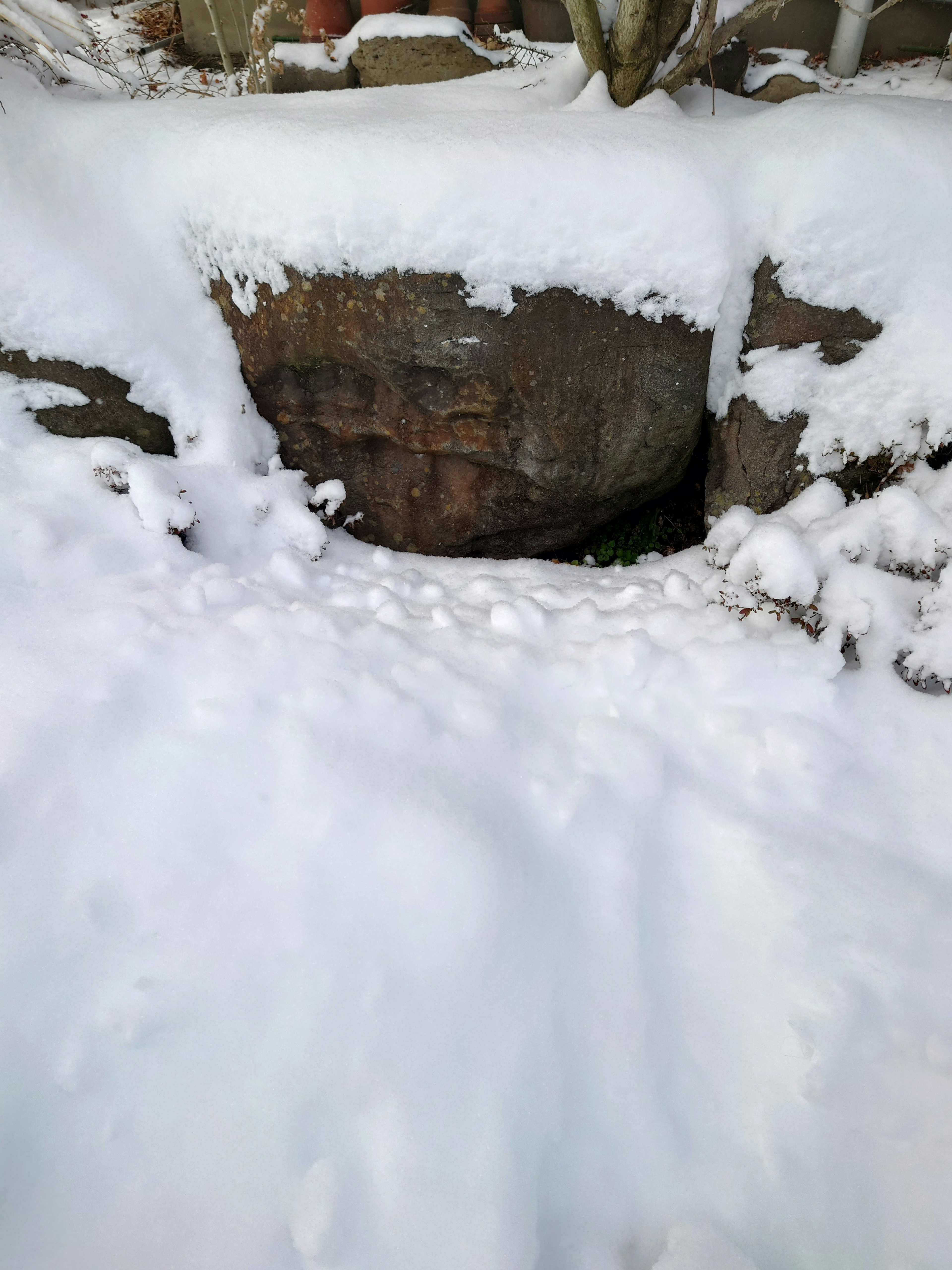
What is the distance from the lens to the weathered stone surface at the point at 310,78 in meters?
4.43

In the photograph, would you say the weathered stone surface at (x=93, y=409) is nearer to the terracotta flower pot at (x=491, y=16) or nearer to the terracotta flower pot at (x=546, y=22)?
the terracotta flower pot at (x=491, y=16)

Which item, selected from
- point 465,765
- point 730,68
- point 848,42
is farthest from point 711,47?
point 465,765

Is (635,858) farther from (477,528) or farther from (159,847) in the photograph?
(477,528)

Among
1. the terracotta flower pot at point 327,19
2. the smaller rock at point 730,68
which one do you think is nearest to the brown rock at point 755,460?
the smaller rock at point 730,68

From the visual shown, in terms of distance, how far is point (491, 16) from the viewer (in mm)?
4414

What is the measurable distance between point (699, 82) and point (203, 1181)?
16.1 ft

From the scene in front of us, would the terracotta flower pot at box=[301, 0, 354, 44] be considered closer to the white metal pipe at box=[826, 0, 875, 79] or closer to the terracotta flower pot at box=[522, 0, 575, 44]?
the terracotta flower pot at box=[522, 0, 575, 44]

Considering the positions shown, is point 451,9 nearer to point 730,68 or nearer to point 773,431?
point 730,68

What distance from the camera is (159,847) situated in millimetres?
1597

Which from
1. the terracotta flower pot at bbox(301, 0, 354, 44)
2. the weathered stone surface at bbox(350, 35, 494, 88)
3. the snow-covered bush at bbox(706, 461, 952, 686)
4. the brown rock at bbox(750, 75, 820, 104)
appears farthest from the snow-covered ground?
the terracotta flower pot at bbox(301, 0, 354, 44)

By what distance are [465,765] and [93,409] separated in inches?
88.4

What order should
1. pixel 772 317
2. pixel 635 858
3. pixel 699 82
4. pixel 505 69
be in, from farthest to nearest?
pixel 505 69
pixel 699 82
pixel 772 317
pixel 635 858

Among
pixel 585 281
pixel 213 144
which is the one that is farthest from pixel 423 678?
pixel 213 144

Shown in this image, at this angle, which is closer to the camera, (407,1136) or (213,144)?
(407,1136)
